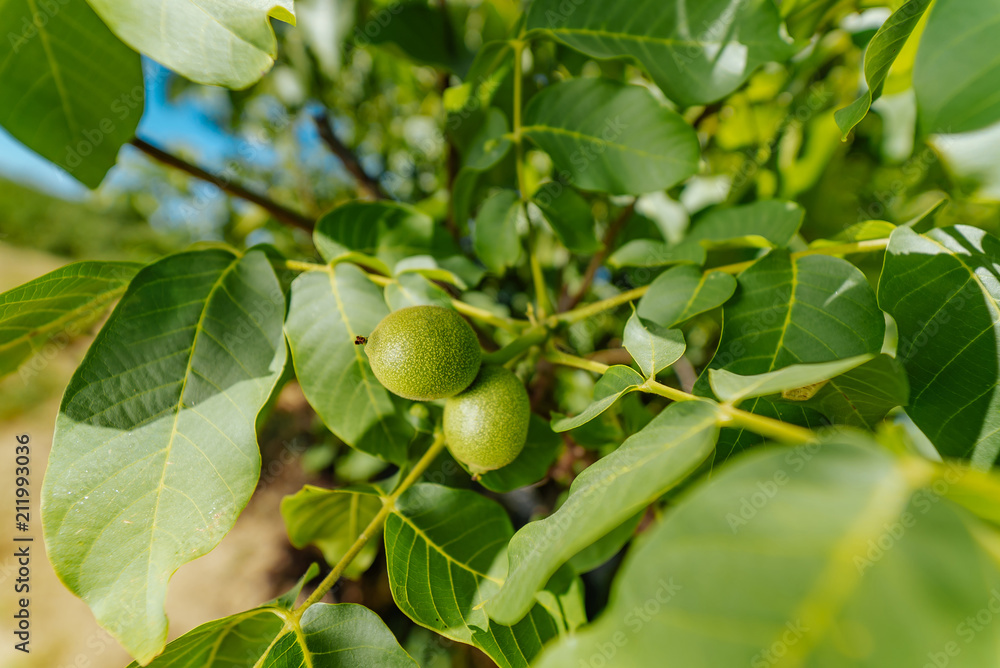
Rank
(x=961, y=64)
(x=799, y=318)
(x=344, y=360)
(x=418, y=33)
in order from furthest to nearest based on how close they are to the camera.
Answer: (x=418, y=33) < (x=344, y=360) < (x=799, y=318) < (x=961, y=64)

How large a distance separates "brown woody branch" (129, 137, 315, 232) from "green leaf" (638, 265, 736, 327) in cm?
88

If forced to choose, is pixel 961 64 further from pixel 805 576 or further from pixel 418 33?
pixel 418 33

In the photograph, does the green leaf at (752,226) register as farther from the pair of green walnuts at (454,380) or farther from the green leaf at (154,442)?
the green leaf at (154,442)

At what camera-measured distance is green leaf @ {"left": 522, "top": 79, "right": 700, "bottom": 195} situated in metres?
0.90

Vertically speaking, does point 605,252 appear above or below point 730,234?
below

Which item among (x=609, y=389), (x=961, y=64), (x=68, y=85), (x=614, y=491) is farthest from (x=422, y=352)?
(x=961, y=64)

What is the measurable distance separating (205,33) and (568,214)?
67 centimetres

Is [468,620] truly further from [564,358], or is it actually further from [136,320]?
[136,320]

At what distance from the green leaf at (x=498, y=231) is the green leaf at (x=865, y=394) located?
590 millimetres

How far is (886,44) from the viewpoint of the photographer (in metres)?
0.63

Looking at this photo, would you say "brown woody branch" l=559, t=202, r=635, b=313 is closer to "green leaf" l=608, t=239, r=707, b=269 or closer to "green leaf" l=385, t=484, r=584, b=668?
"green leaf" l=608, t=239, r=707, b=269

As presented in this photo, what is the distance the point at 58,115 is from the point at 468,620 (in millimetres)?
958

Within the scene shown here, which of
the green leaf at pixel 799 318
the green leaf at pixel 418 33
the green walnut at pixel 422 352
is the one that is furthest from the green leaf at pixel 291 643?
the green leaf at pixel 418 33

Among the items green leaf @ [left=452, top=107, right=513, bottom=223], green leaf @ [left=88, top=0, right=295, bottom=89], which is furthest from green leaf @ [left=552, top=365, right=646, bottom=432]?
green leaf @ [left=88, top=0, right=295, bottom=89]
